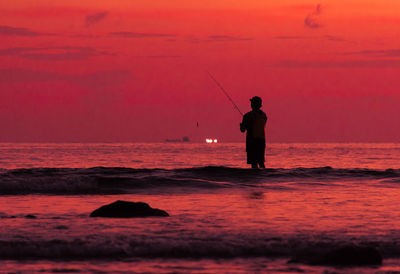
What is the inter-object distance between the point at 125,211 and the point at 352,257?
419 cm

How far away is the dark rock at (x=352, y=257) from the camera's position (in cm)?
683

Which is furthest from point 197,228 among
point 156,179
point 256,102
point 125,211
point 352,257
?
point 256,102

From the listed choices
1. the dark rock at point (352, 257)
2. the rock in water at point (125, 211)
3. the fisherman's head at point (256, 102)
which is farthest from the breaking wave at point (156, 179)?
the dark rock at point (352, 257)

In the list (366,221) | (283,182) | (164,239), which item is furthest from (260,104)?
(164,239)

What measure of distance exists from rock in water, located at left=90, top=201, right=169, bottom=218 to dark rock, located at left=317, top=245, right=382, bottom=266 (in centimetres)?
376

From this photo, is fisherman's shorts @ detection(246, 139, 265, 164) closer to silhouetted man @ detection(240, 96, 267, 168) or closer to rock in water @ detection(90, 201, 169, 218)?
silhouetted man @ detection(240, 96, 267, 168)

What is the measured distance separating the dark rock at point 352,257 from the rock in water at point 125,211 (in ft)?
12.4

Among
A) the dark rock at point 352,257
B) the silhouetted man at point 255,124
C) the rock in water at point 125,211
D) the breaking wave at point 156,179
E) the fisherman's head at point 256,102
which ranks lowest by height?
the dark rock at point 352,257

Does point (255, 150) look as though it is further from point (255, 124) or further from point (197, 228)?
point (197, 228)

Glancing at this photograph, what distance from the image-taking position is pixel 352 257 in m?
6.85

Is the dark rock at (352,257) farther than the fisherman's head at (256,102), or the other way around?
the fisherman's head at (256,102)

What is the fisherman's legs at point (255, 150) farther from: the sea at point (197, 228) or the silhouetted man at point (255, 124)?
the sea at point (197, 228)

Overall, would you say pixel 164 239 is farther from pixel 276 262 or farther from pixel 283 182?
pixel 283 182

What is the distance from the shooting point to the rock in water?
9.94 metres
